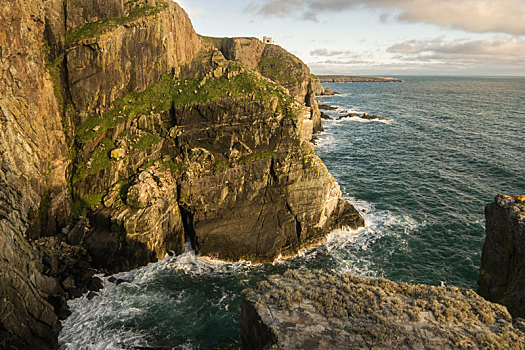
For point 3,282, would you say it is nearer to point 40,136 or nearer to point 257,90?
point 40,136

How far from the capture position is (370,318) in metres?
13.9

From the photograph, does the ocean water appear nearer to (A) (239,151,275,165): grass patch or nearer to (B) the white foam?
(B) the white foam

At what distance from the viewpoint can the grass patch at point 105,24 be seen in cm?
3100

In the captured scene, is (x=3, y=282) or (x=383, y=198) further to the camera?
(x=383, y=198)

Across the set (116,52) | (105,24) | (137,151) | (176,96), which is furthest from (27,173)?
(105,24)

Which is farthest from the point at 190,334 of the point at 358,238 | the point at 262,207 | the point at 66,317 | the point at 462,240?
the point at 462,240

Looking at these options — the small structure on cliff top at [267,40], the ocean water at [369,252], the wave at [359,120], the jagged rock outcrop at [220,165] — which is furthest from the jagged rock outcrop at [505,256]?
the small structure on cliff top at [267,40]

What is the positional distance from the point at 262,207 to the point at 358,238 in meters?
12.9

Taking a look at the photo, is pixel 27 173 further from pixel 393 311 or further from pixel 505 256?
pixel 505 256

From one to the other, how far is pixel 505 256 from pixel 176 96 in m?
33.5

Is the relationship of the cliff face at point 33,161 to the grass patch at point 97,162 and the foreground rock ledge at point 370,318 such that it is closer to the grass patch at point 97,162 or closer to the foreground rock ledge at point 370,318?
the grass patch at point 97,162

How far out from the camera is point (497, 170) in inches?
2077

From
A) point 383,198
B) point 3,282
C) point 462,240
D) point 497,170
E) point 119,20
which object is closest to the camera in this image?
point 3,282

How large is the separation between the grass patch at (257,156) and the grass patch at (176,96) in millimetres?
5348
